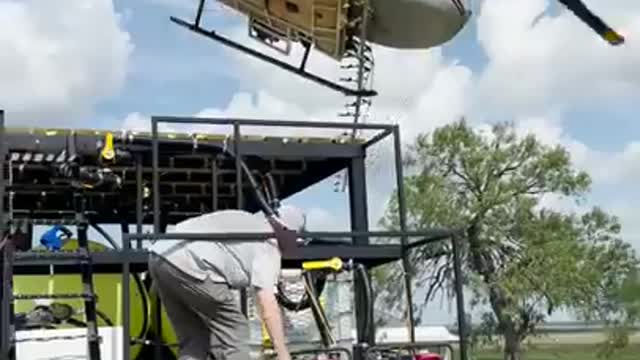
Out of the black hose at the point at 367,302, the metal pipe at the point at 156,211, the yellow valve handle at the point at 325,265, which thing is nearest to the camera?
the black hose at the point at 367,302

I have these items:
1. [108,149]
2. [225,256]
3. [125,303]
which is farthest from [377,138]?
[225,256]

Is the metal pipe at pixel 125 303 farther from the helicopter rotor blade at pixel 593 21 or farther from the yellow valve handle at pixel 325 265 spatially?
the helicopter rotor blade at pixel 593 21

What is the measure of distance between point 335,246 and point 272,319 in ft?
13.2

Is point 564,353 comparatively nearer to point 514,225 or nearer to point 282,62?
point 514,225

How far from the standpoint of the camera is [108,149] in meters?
9.55

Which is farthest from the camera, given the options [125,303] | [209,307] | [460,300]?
[125,303]

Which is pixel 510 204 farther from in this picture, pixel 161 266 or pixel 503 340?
pixel 161 266

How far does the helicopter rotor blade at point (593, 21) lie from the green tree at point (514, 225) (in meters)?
35.5

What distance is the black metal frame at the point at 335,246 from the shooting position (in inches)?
273

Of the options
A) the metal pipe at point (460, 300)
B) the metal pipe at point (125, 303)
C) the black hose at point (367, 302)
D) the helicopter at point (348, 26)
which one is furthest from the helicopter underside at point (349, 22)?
the metal pipe at point (125, 303)

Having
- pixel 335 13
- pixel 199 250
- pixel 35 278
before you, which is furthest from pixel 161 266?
pixel 335 13

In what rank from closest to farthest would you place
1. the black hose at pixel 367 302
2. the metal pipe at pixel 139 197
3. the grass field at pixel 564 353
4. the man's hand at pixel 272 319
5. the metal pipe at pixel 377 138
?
the man's hand at pixel 272 319 < the black hose at pixel 367 302 < the metal pipe at pixel 139 197 < the metal pipe at pixel 377 138 < the grass field at pixel 564 353

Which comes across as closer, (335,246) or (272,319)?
(272,319)

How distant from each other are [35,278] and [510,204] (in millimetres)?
38467
